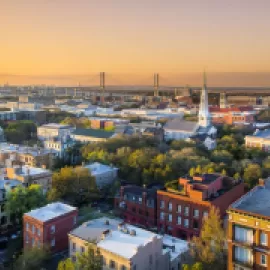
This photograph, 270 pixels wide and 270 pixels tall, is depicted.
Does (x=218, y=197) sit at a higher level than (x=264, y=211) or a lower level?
lower

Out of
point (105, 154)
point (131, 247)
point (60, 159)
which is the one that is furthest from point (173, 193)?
point (60, 159)

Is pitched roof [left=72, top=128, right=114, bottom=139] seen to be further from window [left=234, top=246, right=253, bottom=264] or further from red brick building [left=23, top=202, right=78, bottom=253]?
window [left=234, top=246, right=253, bottom=264]

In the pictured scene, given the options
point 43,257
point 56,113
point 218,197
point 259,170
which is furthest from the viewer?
point 56,113


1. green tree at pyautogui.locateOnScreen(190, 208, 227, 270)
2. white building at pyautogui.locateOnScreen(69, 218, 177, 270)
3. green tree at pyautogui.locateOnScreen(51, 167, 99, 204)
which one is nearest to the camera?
green tree at pyautogui.locateOnScreen(190, 208, 227, 270)

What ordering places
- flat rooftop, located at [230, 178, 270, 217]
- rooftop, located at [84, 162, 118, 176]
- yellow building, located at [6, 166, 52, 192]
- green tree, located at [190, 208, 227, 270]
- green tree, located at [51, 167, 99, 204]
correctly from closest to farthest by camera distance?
1. flat rooftop, located at [230, 178, 270, 217]
2. green tree, located at [190, 208, 227, 270]
3. yellow building, located at [6, 166, 52, 192]
4. green tree, located at [51, 167, 99, 204]
5. rooftop, located at [84, 162, 118, 176]

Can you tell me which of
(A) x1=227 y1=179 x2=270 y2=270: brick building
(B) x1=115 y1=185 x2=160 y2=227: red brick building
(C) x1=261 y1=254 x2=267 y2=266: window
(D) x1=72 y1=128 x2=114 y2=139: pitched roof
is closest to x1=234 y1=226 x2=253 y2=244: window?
(A) x1=227 y1=179 x2=270 y2=270: brick building

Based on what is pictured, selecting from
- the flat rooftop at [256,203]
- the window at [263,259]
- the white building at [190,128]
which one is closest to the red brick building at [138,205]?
the flat rooftop at [256,203]

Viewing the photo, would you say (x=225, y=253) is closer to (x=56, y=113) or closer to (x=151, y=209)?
(x=151, y=209)

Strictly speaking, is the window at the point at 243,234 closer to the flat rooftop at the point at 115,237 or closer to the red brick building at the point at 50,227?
the flat rooftop at the point at 115,237
